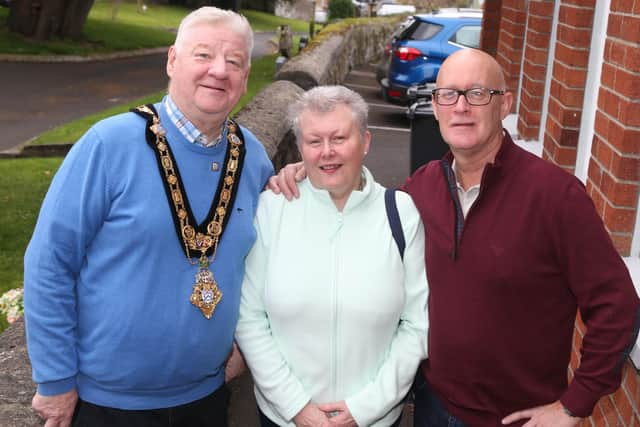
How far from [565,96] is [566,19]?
0.44 meters

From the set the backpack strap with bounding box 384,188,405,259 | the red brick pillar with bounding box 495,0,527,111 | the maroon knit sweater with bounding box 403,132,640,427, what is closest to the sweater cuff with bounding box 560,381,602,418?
the maroon knit sweater with bounding box 403,132,640,427

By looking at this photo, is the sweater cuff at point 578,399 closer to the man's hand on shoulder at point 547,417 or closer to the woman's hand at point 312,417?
the man's hand on shoulder at point 547,417

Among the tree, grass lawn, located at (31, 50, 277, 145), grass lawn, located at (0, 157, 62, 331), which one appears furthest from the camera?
the tree

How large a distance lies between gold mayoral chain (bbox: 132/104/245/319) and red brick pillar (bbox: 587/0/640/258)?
1.46 m

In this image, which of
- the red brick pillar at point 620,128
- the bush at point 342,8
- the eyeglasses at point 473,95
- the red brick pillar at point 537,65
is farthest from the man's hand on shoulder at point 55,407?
the bush at point 342,8

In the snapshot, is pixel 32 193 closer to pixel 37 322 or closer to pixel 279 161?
pixel 279 161

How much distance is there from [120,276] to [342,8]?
4369cm

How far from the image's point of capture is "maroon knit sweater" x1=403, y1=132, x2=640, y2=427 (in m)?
2.16

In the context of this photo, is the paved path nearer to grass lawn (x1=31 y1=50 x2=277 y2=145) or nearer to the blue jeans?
grass lawn (x1=31 y1=50 x2=277 y2=145)

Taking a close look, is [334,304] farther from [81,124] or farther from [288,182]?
[81,124]

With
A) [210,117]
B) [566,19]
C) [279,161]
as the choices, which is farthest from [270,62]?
[210,117]

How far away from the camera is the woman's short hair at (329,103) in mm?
2473

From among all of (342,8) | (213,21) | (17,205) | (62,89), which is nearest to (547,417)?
(213,21)

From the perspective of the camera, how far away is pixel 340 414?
2541 mm
